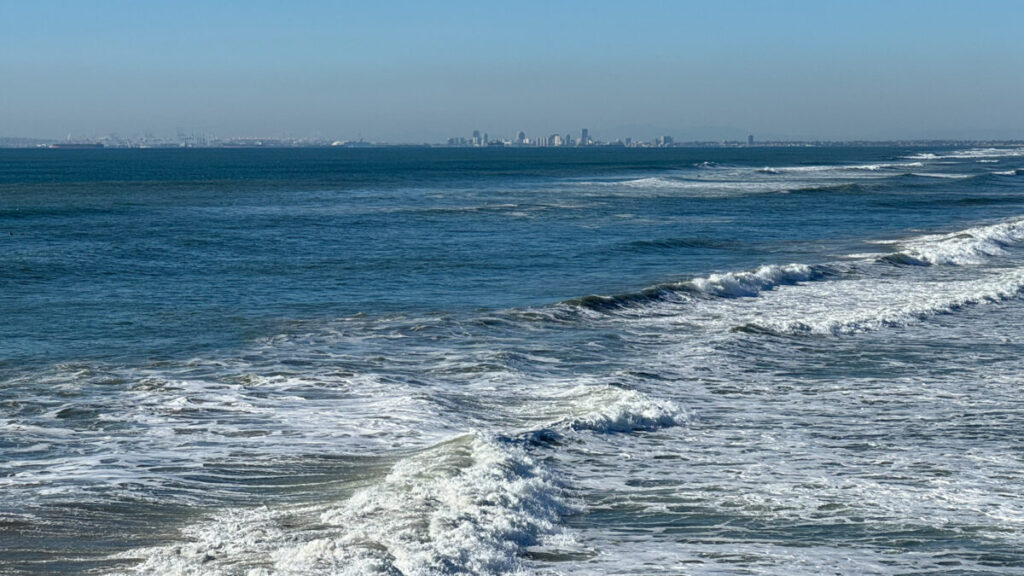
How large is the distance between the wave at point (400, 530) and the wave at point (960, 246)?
2235cm

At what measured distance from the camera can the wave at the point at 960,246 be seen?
97.0 ft

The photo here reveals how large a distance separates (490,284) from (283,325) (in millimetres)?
6750

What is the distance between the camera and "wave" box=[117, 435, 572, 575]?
7652mm

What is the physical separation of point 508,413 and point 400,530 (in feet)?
14.3

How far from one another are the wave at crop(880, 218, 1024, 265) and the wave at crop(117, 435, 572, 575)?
22.4 metres

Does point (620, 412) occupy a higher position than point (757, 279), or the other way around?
point (757, 279)

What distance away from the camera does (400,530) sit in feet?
27.3

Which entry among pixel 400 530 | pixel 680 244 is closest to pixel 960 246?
pixel 680 244

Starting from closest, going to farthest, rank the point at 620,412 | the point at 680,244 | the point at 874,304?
the point at 620,412 → the point at 874,304 → the point at 680,244

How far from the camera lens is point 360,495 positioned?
9250 mm

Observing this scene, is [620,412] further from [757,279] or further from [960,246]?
[960,246]

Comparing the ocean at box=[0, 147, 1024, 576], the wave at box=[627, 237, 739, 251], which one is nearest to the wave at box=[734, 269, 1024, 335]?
the ocean at box=[0, 147, 1024, 576]

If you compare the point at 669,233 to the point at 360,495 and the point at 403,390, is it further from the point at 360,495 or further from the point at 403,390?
the point at 360,495

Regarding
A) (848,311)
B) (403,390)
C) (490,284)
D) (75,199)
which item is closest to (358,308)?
(490,284)
